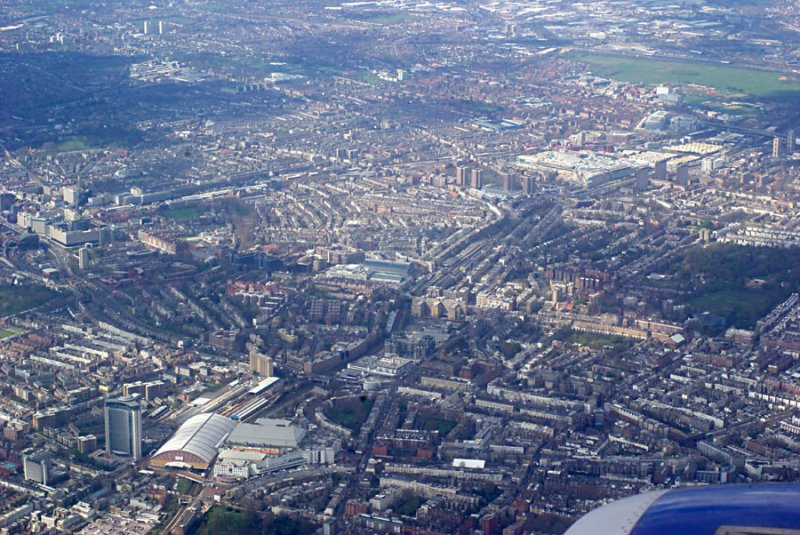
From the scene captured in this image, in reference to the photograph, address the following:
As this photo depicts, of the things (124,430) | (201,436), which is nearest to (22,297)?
(124,430)

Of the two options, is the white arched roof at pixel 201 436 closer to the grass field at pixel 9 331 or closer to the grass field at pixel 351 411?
the grass field at pixel 351 411

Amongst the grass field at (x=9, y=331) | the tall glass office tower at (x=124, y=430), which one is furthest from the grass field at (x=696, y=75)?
the tall glass office tower at (x=124, y=430)

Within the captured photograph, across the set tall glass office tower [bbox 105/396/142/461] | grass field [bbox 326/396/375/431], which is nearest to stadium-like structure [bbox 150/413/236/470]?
tall glass office tower [bbox 105/396/142/461]

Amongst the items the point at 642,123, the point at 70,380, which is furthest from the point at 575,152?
the point at 70,380

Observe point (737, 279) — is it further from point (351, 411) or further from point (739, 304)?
point (351, 411)

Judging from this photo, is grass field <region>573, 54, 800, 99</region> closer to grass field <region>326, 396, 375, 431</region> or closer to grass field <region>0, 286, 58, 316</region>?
grass field <region>0, 286, 58, 316</region>
